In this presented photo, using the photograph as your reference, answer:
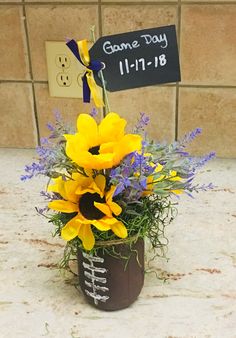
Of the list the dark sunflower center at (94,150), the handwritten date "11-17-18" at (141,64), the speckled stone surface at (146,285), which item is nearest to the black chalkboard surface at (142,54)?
the handwritten date "11-17-18" at (141,64)

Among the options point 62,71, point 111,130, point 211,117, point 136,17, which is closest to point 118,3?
point 136,17

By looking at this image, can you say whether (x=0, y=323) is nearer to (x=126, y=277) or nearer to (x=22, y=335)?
(x=22, y=335)

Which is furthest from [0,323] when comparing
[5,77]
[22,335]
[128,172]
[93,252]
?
[5,77]

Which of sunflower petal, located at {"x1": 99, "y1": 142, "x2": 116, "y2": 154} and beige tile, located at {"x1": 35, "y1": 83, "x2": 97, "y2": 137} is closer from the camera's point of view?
sunflower petal, located at {"x1": 99, "y1": 142, "x2": 116, "y2": 154}

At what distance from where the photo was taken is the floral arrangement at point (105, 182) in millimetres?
531

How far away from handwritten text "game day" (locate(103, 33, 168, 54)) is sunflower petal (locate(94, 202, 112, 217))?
0.61 ft

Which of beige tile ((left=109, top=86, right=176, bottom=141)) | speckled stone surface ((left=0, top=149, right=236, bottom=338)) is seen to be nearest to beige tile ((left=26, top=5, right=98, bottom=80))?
beige tile ((left=109, top=86, right=176, bottom=141))

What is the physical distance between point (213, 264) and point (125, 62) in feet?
0.98

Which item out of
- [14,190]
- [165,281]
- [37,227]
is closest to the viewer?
[165,281]

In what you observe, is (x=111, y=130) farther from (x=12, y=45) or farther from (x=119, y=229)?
(x=12, y=45)

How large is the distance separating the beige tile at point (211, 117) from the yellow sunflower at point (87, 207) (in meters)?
0.44

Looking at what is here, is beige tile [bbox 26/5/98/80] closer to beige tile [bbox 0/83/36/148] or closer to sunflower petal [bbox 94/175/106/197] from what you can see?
beige tile [bbox 0/83/36/148]

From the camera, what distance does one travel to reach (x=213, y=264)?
0.69m

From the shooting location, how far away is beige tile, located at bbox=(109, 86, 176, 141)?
3.07ft
